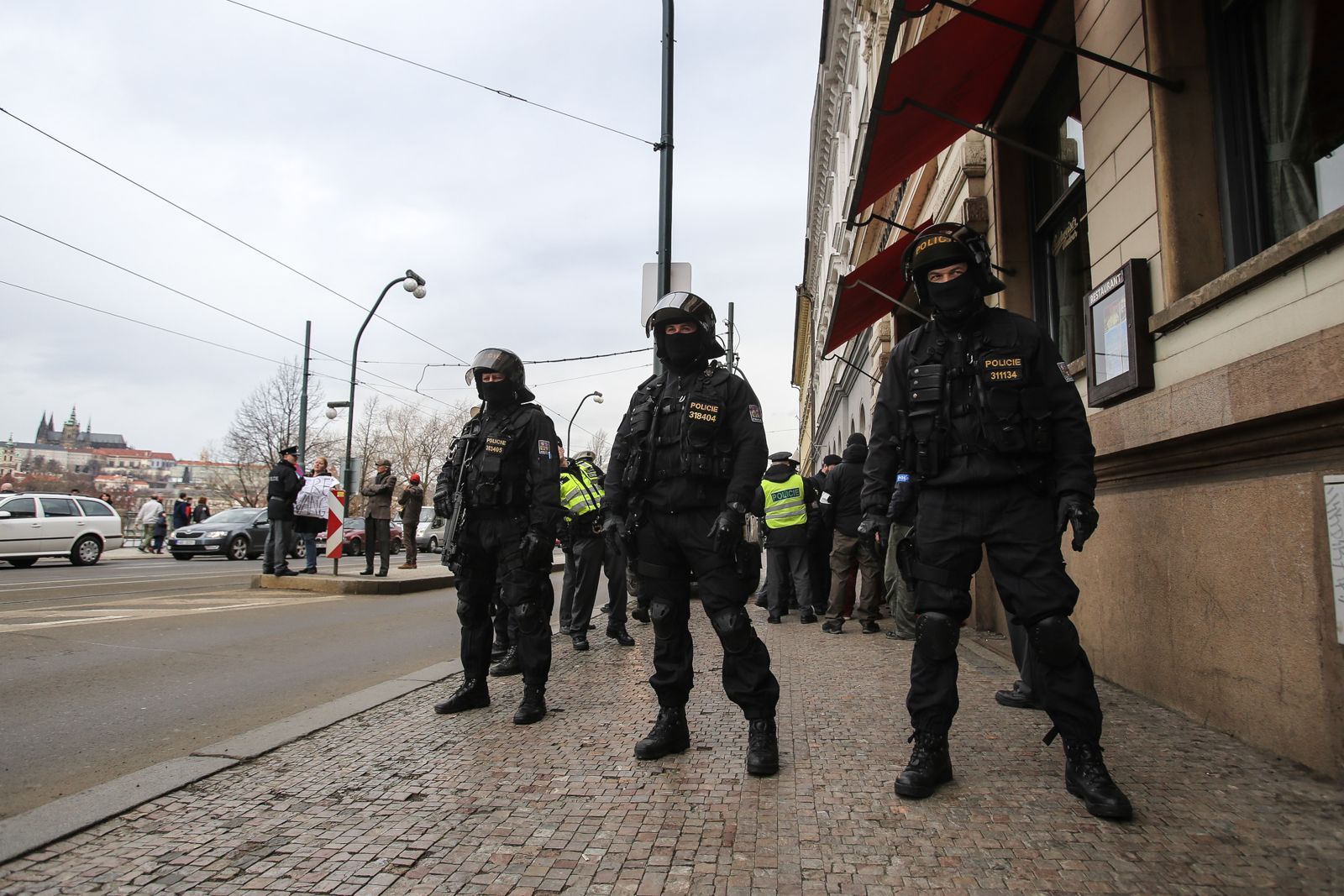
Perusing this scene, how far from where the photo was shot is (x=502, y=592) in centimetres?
431

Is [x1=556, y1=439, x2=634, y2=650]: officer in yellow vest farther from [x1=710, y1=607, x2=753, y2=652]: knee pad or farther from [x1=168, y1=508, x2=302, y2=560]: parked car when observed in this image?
[x1=168, y1=508, x2=302, y2=560]: parked car

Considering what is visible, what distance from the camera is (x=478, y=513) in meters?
4.45

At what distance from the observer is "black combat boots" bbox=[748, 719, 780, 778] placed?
3121 mm

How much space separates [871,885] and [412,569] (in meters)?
14.2

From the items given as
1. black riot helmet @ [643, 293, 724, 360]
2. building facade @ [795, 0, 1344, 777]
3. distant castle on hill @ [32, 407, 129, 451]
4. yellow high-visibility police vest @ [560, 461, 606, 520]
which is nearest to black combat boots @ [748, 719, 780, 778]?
black riot helmet @ [643, 293, 724, 360]

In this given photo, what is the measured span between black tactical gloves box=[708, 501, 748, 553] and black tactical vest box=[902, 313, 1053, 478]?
2.21ft

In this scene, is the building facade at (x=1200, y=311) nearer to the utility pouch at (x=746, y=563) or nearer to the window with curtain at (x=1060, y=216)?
the window with curtain at (x=1060, y=216)

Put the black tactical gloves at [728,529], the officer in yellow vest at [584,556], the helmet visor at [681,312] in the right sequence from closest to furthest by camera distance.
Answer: the black tactical gloves at [728,529] → the helmet visor at [681,312] → the officer in yellow vest at [584,556]

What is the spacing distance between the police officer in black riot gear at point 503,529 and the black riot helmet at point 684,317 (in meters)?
0.94

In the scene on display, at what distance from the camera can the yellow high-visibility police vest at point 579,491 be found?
7.19 metres

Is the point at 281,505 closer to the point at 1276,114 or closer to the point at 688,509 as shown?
the point at 688,509

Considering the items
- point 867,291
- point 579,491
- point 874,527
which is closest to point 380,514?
point 579,491

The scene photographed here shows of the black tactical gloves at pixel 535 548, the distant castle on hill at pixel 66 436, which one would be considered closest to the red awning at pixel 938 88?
the black tactical gloves at pixel 535 548

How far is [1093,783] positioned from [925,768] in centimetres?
51
